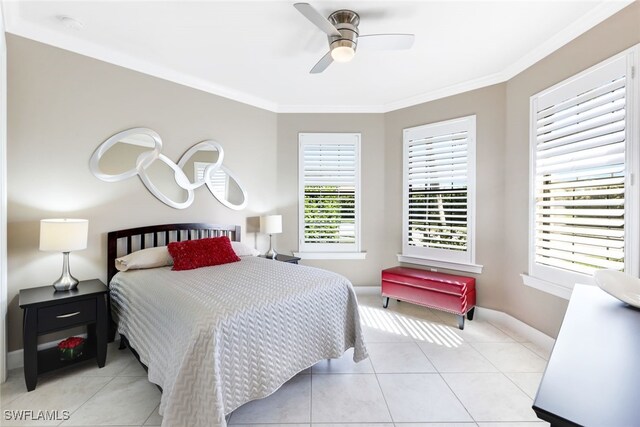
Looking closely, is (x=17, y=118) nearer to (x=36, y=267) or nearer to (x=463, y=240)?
(x=36, y=267)

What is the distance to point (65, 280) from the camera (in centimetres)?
235

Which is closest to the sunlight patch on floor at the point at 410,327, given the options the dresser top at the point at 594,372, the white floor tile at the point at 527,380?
the white floor tile at the point at 527,380

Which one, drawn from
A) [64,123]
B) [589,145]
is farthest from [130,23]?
[589,145]

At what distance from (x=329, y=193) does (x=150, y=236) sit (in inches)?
92.3

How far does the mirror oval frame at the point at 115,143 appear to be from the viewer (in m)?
2.73

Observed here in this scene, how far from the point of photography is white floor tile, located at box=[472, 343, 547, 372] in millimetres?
2410

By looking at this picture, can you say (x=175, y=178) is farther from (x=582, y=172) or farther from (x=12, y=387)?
(x=582, y=172)

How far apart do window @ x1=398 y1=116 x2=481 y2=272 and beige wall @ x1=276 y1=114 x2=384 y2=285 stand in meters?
0.39

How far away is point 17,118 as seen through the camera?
7.70 feet

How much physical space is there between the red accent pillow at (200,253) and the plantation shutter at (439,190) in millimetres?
2400

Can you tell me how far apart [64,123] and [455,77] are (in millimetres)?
3985

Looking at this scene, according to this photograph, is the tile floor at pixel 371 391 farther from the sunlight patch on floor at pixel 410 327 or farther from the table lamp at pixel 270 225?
the table lamp at pixel 270 225

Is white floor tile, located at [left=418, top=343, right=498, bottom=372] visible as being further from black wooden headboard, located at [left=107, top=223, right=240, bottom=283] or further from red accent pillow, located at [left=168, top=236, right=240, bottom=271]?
black wooden headboard, located at [left=107, top=223, right=240, bottom=283]

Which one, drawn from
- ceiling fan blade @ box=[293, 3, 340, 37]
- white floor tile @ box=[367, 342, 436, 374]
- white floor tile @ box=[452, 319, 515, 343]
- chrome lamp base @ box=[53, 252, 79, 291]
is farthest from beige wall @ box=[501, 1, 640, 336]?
chrome lamp base @ box=[53, 252, 79, 291]
